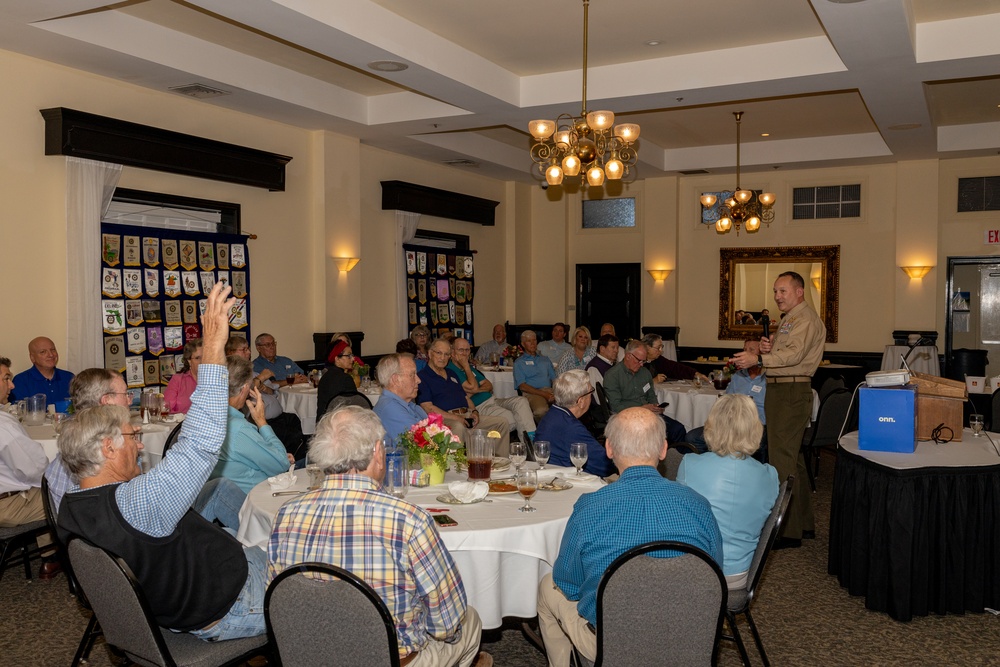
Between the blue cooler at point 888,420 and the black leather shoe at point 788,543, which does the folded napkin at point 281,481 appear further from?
the black leather shoe at point 788,543

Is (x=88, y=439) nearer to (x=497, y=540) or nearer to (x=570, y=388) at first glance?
(x=497, y=540)

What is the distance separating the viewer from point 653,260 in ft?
45.5

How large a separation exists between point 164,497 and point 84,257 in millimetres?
5701

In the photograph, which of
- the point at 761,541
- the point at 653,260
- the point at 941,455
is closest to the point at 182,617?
the point at 761,541

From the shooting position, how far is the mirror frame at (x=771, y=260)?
1295 centimetres

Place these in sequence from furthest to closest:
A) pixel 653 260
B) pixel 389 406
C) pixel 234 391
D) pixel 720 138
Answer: pixel 653 260 < pixel 720 138 < pixel 389 406 < pixel 234 391

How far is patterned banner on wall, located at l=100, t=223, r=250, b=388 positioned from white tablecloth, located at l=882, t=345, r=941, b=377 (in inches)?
358

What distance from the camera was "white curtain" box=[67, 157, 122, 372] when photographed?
7.39m

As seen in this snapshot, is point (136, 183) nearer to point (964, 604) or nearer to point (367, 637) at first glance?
point (367, 637)

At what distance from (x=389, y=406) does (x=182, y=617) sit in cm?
230

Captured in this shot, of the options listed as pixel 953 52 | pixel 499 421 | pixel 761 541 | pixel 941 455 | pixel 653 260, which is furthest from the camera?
pixel 653 260

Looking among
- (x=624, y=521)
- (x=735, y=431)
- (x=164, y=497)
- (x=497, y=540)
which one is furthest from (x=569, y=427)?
(x=164, y=497)

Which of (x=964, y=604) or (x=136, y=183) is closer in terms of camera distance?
(x=964, y=604)

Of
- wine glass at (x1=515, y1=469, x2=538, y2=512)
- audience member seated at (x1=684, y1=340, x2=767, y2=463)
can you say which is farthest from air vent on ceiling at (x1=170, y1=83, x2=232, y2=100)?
wine glass at (x1=515, y1=469, x2=538, y2=512)
